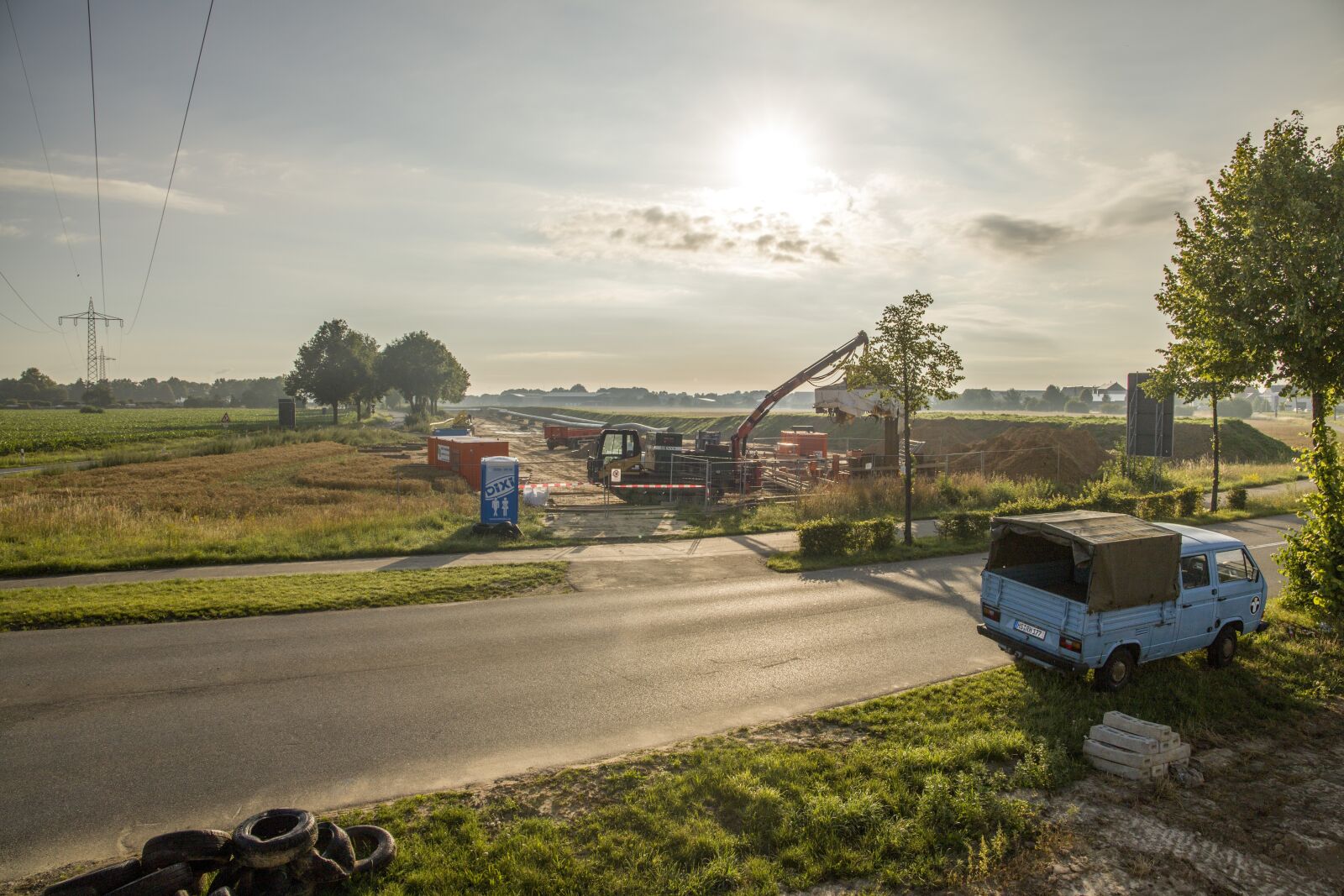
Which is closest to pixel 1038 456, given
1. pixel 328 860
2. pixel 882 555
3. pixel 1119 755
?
pixel 882 555

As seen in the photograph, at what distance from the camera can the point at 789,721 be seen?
8.24 metres

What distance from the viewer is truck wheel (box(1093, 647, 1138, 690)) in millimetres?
9062

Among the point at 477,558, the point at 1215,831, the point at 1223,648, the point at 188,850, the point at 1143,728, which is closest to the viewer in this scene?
the point at 188,850

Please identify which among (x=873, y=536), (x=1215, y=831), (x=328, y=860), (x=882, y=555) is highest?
(x=873, y=536)

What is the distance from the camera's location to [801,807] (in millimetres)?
6289

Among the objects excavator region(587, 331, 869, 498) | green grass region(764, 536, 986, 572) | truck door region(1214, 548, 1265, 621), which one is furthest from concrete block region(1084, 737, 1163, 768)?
excavator region(587, 331, 869, 498)

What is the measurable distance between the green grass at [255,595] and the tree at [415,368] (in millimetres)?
89004

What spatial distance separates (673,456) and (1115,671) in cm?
2002

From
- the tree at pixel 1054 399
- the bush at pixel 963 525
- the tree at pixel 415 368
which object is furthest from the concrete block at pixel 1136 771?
the tree at pixel 1054 399

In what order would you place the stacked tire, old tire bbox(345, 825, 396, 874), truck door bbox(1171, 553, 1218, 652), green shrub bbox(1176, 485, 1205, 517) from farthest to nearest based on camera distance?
green shrub bbox(1176, 485, 1205, 517) < truck door bbox(1171, 553, 1218, 652) < old tire bbox(345, 825, 396, 874) < the stacked tire

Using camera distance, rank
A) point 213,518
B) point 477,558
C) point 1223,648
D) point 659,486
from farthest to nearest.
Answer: point 659,486 → point 213,518 → point 477,558 → point 1223,648

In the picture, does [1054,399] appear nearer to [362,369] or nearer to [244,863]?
[362,369]

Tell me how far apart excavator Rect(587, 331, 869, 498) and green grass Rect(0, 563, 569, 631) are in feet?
41.2

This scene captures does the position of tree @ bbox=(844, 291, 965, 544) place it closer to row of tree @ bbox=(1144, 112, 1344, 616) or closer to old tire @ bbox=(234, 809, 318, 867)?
row of tree @ bbox=(1144, 112, 1344, 616)
